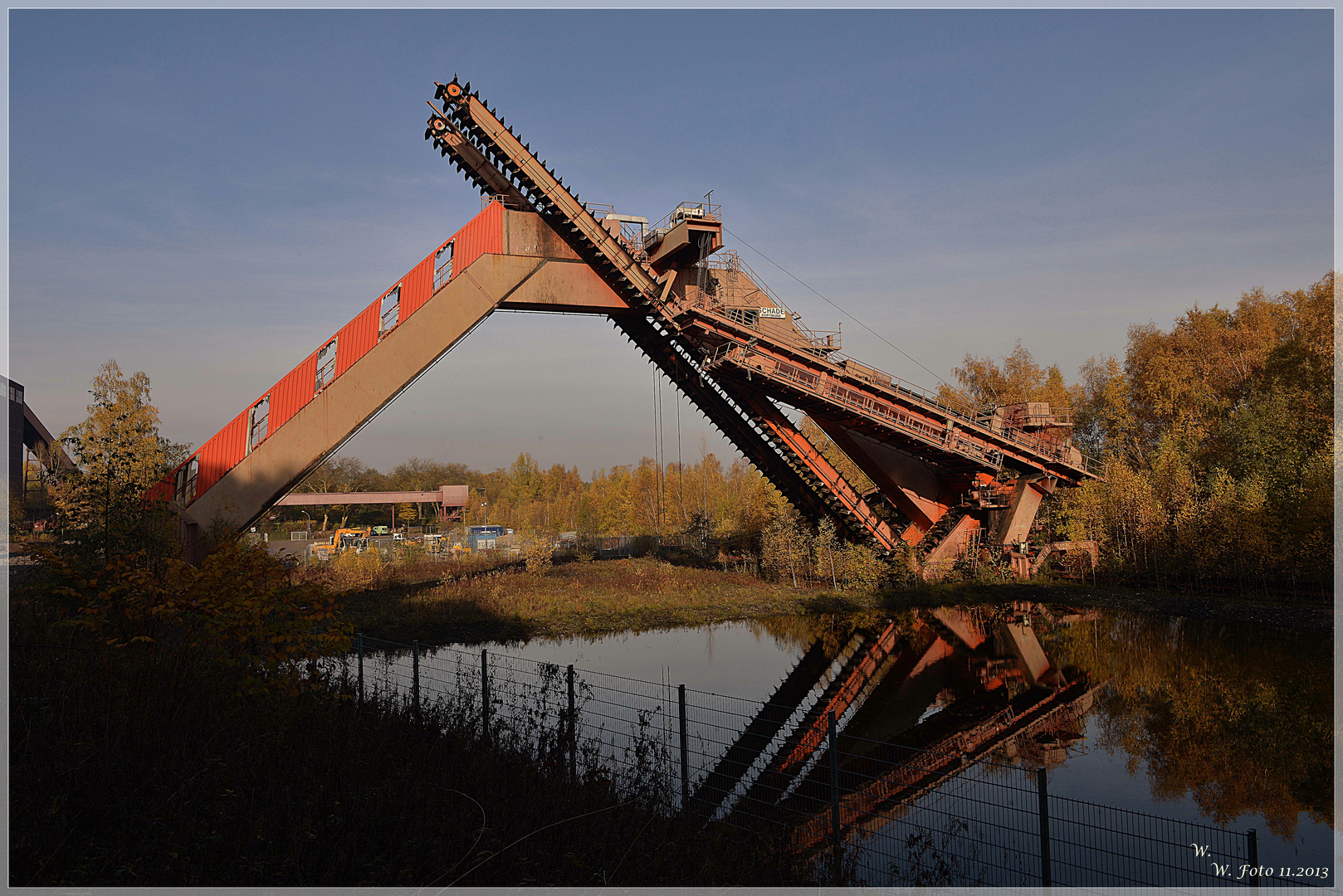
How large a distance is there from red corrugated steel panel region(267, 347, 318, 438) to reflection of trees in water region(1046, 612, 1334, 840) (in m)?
16.1

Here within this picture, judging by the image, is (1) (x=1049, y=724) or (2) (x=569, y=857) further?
(1) (x=1049, y=724)

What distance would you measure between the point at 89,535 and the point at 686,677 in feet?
29.7

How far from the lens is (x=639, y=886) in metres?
4.99

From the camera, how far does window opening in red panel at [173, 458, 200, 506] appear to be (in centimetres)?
1666

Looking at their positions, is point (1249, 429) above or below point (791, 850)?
above

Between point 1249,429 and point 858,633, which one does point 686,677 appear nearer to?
point 858,633

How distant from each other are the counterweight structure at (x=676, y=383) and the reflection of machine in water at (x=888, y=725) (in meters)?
7.51

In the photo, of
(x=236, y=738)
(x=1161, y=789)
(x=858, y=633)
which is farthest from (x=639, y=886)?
(x=858, y=633)

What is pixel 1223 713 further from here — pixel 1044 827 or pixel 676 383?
pixel 676 383

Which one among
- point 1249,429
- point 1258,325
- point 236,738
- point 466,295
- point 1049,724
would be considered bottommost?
point 1049,724

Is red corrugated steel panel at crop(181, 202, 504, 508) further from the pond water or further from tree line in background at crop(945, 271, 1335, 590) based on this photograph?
tree line in background at crop(945, 271, 1335, 590)

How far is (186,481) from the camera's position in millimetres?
16875

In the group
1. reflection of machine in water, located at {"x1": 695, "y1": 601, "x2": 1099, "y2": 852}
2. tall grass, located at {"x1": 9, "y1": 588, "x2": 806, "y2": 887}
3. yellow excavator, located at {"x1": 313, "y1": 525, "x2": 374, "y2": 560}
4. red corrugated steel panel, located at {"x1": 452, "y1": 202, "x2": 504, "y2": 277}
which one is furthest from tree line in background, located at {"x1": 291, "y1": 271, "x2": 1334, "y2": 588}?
tall grass, located at {"x1": 9, "y1": 588, "x2": 806, "y2": 887}

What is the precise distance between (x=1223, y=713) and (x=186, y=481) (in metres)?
19.3
